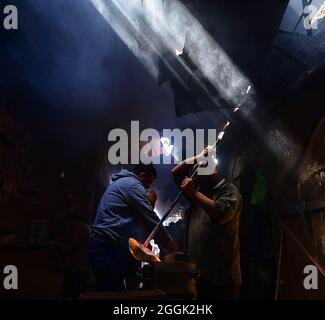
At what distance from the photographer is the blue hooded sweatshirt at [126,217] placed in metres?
4.03

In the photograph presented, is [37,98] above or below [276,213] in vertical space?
above

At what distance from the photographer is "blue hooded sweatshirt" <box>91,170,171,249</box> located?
4.03m

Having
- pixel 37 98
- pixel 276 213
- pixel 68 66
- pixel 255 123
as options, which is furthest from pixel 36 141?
pixel 276 213

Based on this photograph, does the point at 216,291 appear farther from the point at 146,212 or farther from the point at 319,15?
the point at 319,15

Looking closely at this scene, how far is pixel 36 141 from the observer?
9.37m

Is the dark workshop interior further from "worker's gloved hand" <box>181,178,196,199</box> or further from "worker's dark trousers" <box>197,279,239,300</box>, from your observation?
"worker's gloved hand" <box>181,178,196,199</box>

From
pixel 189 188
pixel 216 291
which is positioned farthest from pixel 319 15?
pixel 216 291

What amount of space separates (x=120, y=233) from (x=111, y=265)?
397mm

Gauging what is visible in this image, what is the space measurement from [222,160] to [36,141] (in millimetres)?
5586

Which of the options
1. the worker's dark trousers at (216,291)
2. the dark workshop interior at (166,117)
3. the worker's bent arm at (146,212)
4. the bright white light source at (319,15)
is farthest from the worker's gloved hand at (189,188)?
the bright white light source at (319,15)

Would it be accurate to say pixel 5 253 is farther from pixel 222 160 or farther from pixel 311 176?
pixel 222 160

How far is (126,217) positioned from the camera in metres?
4.24

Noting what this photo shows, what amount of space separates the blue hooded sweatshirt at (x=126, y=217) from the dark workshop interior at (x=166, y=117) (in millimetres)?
273

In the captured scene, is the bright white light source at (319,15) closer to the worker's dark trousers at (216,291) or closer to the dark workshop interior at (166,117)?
the dark workshop interior at (166,117)
